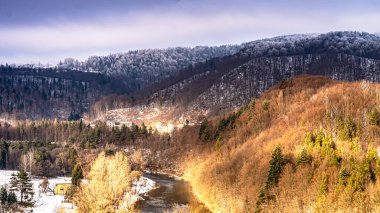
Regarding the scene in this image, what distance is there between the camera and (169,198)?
102 m

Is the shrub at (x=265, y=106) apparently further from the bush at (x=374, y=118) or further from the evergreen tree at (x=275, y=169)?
the evergreen tree at (x=275, y=169)

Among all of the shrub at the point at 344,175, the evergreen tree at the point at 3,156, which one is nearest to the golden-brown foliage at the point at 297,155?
the shrub at the point at 344,175

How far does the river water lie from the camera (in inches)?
3533

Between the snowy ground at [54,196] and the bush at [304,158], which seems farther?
the snowy ground at [54,196]

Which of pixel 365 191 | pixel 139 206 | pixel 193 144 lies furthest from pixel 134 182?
pixel 365 191

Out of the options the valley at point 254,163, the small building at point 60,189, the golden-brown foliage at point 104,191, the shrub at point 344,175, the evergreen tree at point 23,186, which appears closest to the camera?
the golden-brown foliage at point 104,191

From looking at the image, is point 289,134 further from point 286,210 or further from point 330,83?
point 330,83

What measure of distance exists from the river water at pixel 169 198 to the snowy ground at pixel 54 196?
2116 mm

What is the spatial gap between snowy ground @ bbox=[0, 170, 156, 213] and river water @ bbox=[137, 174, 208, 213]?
2.12 metres

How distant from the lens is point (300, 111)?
10912cm

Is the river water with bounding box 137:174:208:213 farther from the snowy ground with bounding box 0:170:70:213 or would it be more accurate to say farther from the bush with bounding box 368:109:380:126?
the bush with bounding box 368:109:380:126

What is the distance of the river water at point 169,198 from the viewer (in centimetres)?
8975

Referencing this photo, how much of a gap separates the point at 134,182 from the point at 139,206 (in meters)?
29.3

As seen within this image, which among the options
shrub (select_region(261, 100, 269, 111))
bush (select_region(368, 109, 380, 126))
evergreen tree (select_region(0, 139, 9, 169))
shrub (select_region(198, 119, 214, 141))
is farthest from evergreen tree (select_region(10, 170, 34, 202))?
bush (select_region(368, 109, 380, 126))
